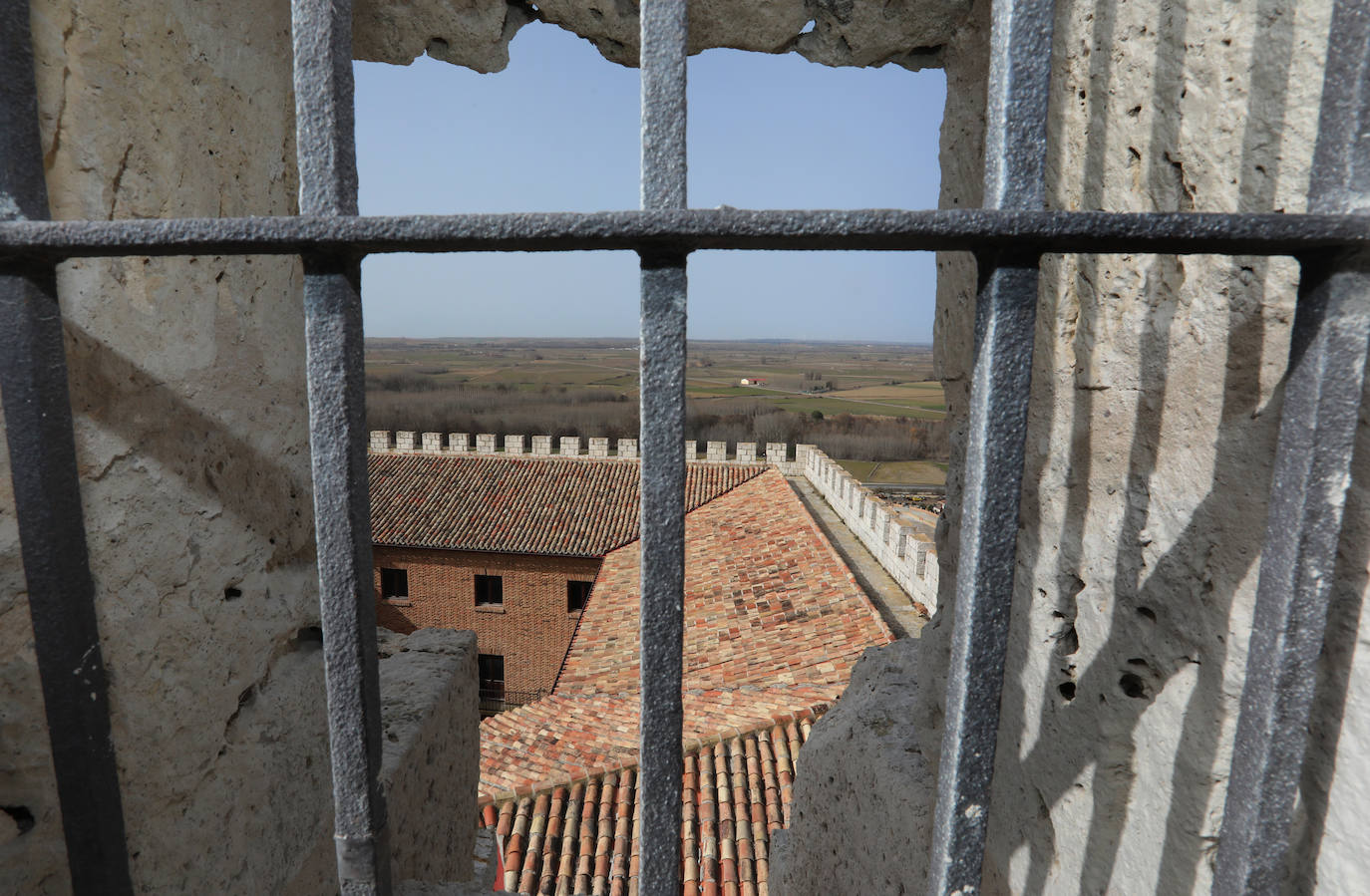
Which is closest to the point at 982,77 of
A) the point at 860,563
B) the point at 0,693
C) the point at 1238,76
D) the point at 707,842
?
the point at 1238,76

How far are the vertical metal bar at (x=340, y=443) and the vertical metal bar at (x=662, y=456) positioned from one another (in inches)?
12.3

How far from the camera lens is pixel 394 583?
16.5m

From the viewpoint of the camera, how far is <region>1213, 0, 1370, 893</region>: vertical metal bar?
69cm

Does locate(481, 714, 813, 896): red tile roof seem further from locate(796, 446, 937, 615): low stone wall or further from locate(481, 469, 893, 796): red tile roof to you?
locate(796, 446, 937, 615): low stone wall

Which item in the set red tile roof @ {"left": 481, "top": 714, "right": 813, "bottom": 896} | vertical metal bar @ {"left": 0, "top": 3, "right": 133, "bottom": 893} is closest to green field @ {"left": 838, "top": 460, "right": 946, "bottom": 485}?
red tile roof @ {"left": 481, "top": 714, "right": 813, "bottom": 896}

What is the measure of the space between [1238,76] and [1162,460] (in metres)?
0.44

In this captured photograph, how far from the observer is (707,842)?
4.82 m

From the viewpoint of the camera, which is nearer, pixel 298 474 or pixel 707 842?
pixel 298 474

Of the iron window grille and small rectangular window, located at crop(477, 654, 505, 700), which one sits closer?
the iron window grille

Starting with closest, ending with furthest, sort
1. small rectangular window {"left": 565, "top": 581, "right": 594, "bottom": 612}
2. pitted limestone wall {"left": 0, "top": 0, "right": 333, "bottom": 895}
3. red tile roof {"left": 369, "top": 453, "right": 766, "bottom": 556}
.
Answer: pitted limestone wall {"left": 0, "top": 0, "right": 333, "bottom": 895}
small rectangular window {"left": 565, "top": 581, "right": 594, "bottom": 612}
red tile roof {"left": 369, "top": 453, "right": 766, "bottom": 556}

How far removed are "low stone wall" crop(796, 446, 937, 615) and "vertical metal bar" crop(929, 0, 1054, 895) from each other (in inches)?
215

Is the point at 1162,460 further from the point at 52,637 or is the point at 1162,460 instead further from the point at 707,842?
the point at 707,842

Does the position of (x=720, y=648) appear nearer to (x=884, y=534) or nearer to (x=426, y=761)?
(x=884, y=534)

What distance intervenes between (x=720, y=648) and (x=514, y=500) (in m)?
10.3
